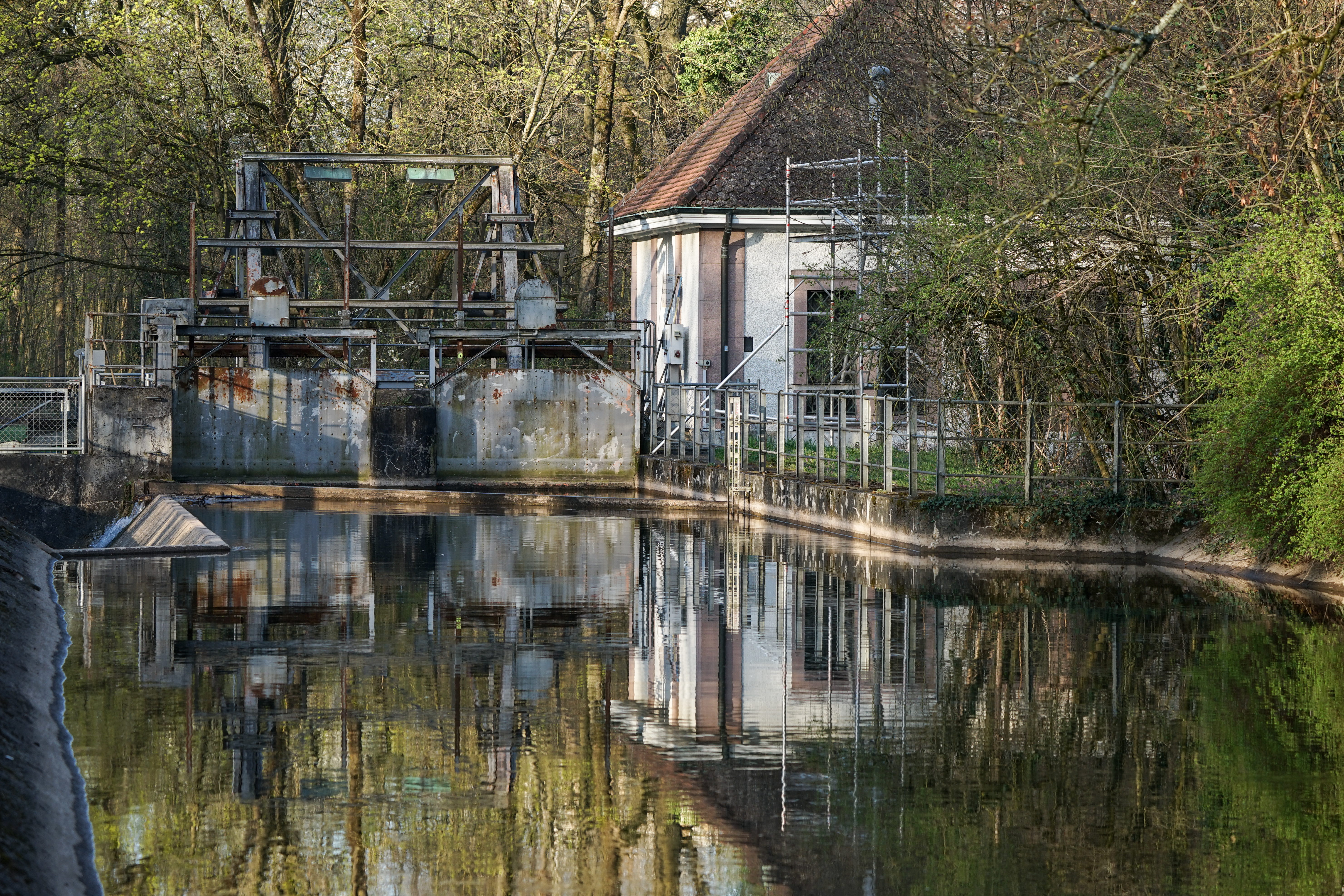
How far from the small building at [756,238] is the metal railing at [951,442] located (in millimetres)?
1536

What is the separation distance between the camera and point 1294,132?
16.9 meters

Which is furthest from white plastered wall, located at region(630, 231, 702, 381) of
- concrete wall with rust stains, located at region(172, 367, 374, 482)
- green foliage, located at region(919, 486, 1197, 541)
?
green foliage, located at region(919, 486, 1197, 541)

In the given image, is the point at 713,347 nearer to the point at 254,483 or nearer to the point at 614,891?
the point at 254,483

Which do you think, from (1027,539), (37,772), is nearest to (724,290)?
(1027,539)

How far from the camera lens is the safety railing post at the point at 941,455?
64.4ft

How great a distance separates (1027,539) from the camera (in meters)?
19.5

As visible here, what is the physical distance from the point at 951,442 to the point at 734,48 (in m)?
17.1

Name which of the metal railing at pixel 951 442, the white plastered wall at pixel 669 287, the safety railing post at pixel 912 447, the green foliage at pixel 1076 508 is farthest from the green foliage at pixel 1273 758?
the white plastered wall at pixel 669 287

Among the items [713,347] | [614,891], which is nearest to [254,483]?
[713,347]

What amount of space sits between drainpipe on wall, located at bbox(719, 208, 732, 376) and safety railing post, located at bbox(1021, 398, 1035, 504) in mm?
10969

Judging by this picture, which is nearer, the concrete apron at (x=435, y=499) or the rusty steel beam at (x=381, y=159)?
the concrete apron at (x=435, y=499)

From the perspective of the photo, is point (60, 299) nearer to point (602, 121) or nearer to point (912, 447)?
point (602, 121)

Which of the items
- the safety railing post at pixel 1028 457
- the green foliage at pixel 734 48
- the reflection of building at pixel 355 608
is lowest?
the reflection of building at pixel 355 608

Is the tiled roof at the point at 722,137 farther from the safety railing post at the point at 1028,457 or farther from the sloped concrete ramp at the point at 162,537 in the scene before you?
the sloped concrete ramp at the point at 162,537
